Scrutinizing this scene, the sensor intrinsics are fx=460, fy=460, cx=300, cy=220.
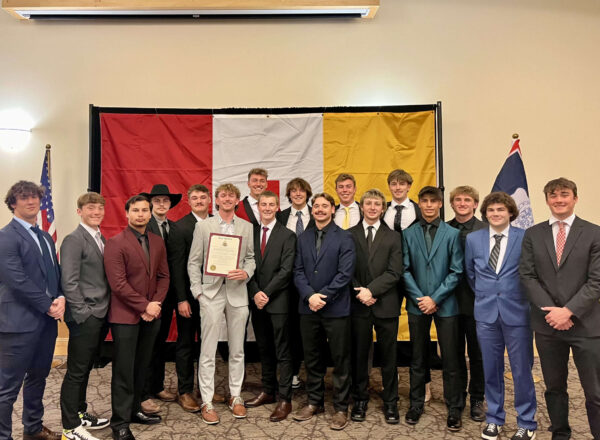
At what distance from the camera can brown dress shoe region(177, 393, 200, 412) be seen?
3516mm

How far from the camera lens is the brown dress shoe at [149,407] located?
346 centimetres

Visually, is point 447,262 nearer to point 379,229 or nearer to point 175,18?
point 379,229

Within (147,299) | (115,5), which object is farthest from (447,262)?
(115,5)

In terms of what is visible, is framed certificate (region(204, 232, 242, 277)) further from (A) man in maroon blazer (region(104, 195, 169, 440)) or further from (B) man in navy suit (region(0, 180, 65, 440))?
(B) man in navy suit (region(0, 180, 65, 440))

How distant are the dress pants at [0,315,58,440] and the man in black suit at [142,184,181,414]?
0.76m

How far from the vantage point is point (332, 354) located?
10.9 ft

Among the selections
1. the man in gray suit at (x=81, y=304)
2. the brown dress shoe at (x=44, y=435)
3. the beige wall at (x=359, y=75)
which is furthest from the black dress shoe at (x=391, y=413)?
the beige wall at (x=359, y=75)

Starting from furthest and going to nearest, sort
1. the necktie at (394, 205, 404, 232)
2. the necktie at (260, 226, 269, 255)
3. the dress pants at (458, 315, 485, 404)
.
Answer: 1. the necktie at (394, 205, 404, 232)
2. the necktie at (260, 226, 269, 255)
3. the dress pants at (458, 315, 485, 404)

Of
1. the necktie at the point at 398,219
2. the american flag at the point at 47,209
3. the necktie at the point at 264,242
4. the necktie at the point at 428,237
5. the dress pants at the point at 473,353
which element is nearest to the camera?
the necktie at the point at 428,237

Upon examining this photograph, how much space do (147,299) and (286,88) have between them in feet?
10.1

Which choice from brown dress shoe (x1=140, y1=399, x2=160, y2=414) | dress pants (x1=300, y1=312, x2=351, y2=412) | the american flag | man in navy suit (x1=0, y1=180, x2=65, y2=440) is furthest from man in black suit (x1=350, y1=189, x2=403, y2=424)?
the american flag

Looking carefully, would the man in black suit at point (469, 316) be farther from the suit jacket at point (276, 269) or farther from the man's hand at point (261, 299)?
the man's hand at point (261, 299)

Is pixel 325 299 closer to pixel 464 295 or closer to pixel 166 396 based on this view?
pixel 464 295

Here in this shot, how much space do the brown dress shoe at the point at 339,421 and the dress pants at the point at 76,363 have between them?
5.57 ft
